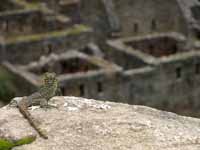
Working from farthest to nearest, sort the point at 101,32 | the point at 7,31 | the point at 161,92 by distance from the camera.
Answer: the point at 101,32
the point at 7,31
the point at 161,92

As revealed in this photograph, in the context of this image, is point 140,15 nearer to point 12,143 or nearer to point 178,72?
point 178,72

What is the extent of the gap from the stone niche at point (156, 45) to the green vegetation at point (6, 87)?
601cm

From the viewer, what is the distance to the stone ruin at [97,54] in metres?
28.8

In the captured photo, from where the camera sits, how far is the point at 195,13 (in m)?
39.6

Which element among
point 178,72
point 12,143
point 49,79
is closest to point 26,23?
point 178,72

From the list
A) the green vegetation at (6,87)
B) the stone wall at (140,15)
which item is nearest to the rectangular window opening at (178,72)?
the green vegetation at (6,87)

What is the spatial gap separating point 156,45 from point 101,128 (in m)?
Answer: 25.5

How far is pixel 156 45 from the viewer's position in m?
32.8

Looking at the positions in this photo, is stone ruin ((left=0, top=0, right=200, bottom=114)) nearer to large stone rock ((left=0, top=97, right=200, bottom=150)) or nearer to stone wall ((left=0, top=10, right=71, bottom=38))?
stone wall ((left=0, top=10, right=71, bottom=38))

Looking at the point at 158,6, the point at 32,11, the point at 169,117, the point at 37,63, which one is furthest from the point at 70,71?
the point at 169,117

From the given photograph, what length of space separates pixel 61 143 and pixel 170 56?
77.8ft

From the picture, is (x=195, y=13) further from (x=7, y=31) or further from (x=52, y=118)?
(x=52, y=118)

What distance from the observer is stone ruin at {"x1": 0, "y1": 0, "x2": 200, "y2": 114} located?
28750 millimetres

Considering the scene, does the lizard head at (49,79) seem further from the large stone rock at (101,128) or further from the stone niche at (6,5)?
the stone niche at (6,5)
